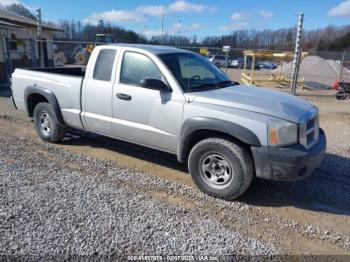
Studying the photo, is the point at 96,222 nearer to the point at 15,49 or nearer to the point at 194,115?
the point at 194,115

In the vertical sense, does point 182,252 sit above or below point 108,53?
below

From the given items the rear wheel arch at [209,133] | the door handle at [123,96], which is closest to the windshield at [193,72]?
the rear wheel arch at [209,133]

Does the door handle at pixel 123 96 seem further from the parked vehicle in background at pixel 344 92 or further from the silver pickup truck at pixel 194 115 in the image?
the parked vehicle in background at pixel 344 92

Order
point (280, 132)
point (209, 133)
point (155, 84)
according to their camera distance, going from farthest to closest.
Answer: point (155, 84)
point (209, 133)
point (280, 132)

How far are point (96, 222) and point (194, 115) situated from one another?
175 centimetres

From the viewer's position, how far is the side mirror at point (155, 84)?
14.2ft

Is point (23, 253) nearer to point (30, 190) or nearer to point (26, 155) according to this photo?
point (30, 190)

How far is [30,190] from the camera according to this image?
4.14 m

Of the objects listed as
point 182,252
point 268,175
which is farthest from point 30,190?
point 268,175

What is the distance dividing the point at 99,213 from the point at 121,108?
1775 mm

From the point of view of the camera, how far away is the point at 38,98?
6.34 metres

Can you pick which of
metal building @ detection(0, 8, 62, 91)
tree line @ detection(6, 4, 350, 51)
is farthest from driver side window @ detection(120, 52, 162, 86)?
tree line @ detection(6, 4, 350, 51)

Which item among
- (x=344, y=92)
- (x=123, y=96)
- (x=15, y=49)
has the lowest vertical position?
(x=344, y=92)

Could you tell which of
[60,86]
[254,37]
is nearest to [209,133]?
[60,86]
